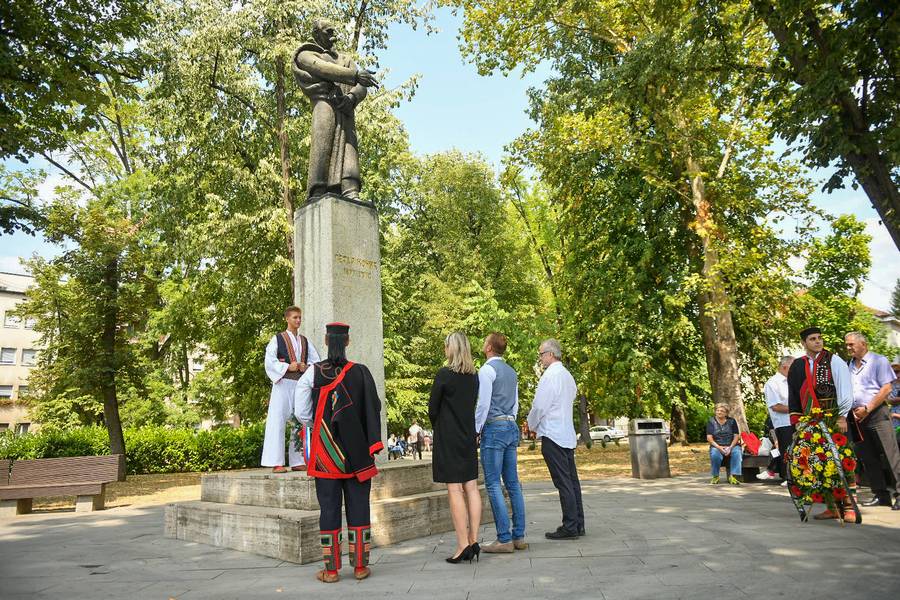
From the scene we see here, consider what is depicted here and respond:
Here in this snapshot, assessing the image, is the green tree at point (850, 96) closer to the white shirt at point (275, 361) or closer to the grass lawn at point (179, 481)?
the white shirt at point (275, 361)

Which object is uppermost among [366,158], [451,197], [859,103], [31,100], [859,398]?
[451,197]

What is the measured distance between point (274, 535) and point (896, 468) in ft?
23.0

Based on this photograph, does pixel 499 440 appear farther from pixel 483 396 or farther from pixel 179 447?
Answer: pixel 179 447

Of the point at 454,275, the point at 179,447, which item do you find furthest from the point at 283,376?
the point at 454,275

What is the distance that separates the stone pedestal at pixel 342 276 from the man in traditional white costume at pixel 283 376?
1.69ft

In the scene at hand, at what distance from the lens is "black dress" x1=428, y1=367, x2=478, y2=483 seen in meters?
5.37

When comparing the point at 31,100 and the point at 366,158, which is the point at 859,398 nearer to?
the point at 31,100

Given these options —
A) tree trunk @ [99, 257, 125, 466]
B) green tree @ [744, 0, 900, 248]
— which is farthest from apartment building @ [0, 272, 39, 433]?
green tree @ [744, 0, 900, 248]

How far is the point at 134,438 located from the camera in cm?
2158

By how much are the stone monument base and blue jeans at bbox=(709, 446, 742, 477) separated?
18.6 ft

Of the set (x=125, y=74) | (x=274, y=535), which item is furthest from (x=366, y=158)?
(x=274, y=535)

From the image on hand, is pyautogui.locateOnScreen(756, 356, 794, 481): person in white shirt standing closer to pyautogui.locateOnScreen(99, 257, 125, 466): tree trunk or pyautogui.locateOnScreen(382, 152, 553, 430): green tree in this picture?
pyautogui.locateOnScreen(382, 152, 553, 430): green tree

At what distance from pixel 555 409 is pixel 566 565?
1573 mm

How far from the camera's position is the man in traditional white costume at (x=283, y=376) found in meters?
7.12
